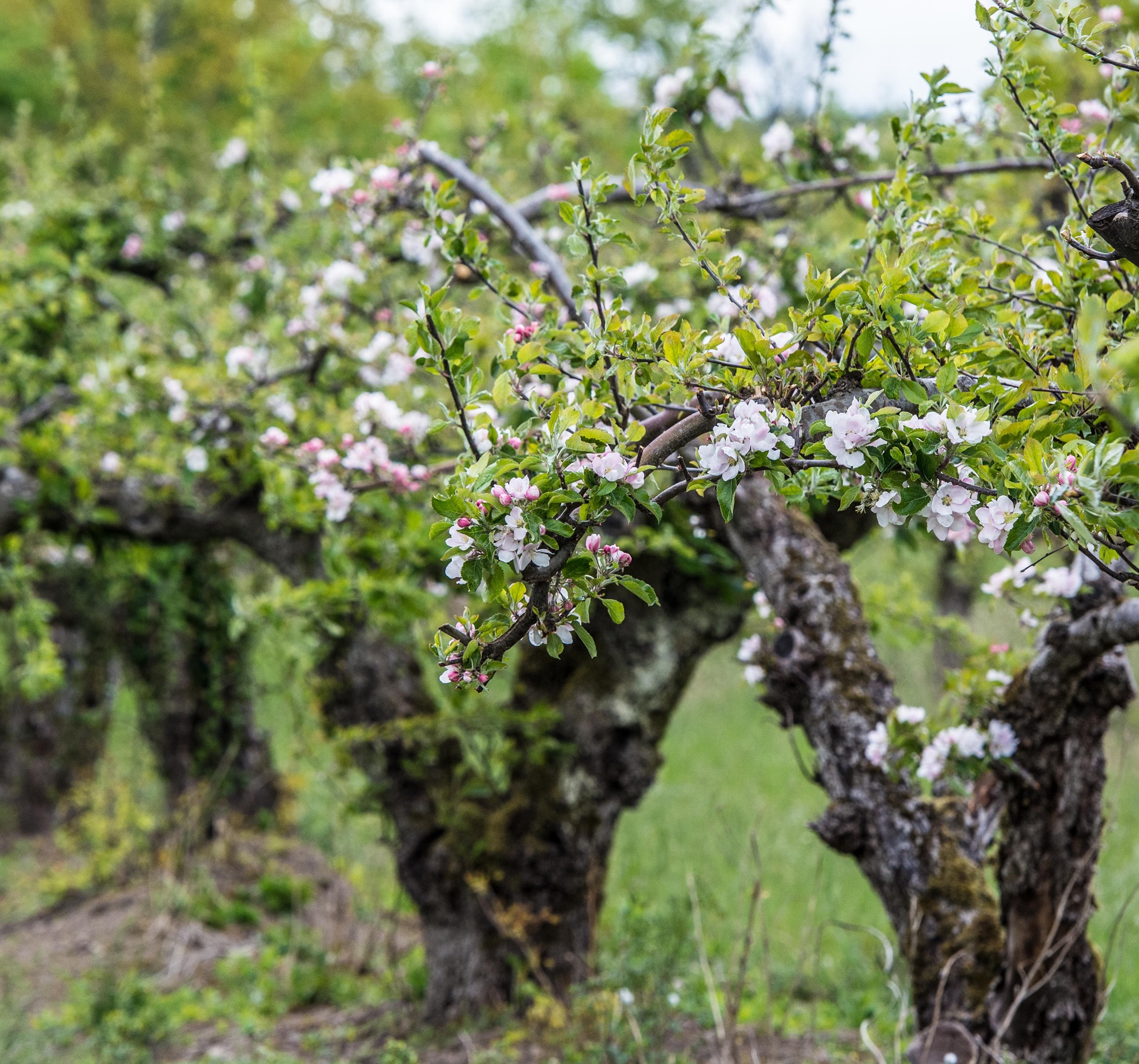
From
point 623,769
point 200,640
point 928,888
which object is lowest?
point 928,888

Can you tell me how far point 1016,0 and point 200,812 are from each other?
6.25m

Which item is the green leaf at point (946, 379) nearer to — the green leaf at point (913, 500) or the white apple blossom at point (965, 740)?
the green leaf at point (913, 500)

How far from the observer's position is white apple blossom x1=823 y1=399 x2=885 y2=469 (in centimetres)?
133

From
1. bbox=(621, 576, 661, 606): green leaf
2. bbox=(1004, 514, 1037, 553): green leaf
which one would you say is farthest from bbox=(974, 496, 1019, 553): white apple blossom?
bbox=(621, 576, 661, 606): green leaf

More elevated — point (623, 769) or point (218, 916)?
point (623, 769)

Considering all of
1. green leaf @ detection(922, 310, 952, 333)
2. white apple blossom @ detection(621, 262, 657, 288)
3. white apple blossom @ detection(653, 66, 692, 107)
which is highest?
white apple blossom @ detection(653, 66, 692, 107)

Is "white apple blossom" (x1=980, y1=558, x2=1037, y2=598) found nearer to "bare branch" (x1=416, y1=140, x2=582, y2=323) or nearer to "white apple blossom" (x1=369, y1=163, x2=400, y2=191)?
"bare branch" (x1=416, y1=140, x2=582, y2=323)

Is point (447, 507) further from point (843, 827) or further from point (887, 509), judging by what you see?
point (843, 827)

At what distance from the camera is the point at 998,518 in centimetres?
131

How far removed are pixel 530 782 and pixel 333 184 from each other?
235 cm

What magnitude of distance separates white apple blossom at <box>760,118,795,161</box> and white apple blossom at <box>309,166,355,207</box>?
1397 mm

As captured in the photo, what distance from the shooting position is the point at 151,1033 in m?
4.44

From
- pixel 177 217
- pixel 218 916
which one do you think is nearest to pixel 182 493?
pixel 177 217

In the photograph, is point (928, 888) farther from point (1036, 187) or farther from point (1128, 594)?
point (1036, 187)
